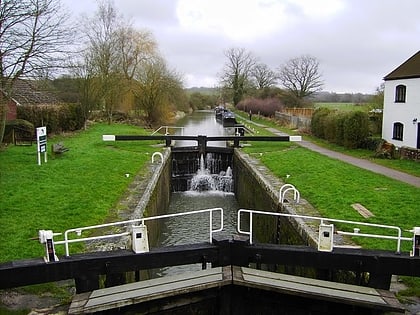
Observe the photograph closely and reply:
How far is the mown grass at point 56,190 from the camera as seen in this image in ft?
25.5

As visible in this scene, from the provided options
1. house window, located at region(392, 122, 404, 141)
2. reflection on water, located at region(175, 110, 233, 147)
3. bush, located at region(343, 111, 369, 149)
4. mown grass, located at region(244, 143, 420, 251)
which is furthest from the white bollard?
reflection on water, located at region(175, 110, 233, 147)

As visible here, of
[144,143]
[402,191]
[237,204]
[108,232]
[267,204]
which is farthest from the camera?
[144,143]

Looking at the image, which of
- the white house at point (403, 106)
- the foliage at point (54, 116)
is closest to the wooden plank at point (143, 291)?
the white house at point (403, 106)

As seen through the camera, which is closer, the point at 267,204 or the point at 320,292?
the point at 320,292

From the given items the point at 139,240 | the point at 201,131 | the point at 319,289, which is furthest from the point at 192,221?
the point at 201,131

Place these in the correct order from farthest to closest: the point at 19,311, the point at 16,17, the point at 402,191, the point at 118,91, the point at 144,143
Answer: the point at 118,91, the point at 144,143, the point at 16,17, the point at 402,191, the point at 19,311

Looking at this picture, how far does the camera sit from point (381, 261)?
5520 millimetres

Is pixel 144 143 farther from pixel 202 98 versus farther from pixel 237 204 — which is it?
pixel 202 98

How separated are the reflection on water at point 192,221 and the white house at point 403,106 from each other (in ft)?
26.7

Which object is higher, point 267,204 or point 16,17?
point 16,17

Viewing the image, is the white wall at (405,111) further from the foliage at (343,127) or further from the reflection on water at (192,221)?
the reflection on water at (192,221)

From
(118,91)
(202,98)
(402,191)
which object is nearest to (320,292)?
(402,191)

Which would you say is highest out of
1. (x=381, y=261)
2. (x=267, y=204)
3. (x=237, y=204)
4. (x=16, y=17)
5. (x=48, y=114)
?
(x=16, y=17)

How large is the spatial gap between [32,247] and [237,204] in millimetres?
10580
